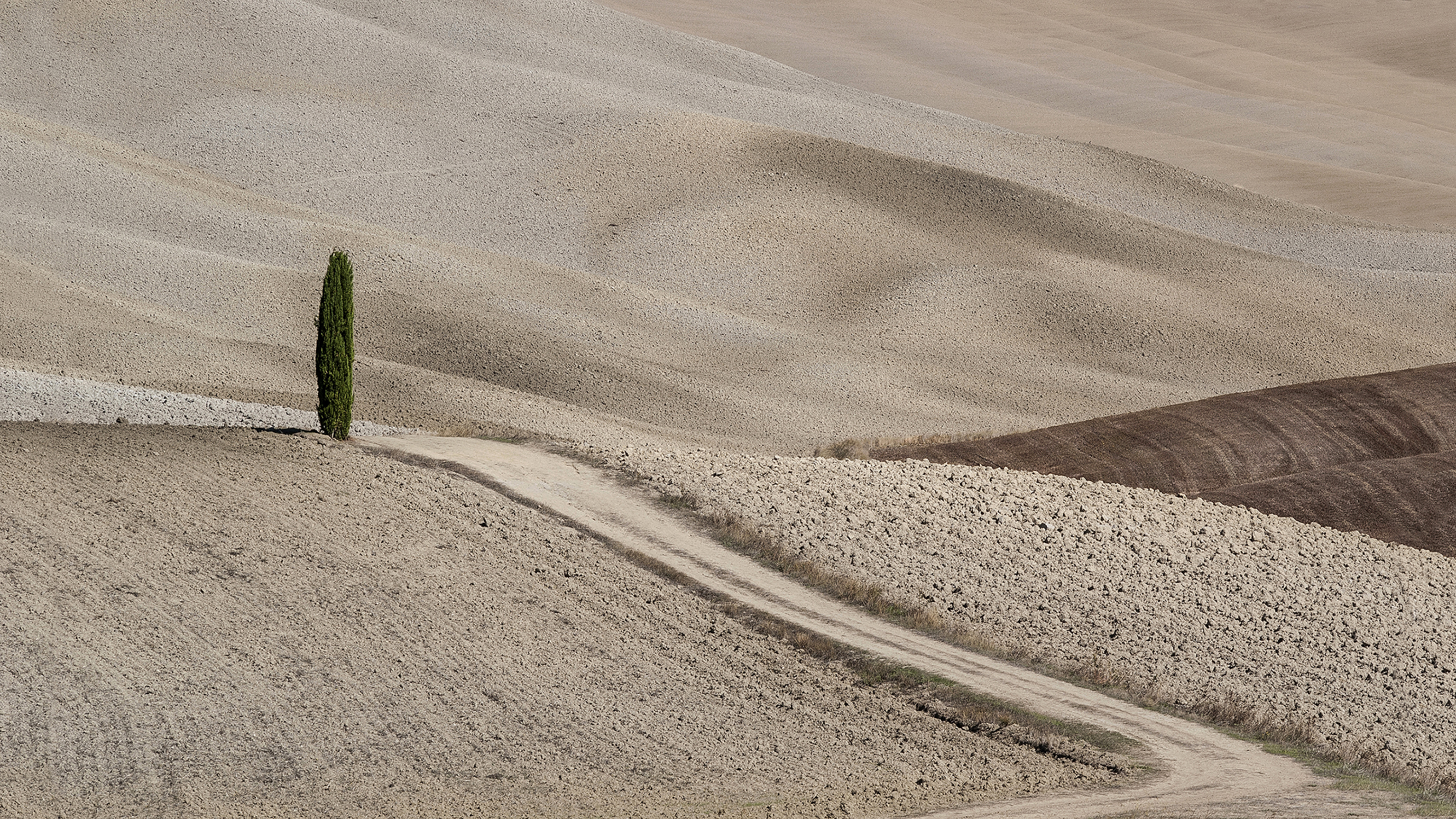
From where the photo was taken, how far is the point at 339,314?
75.5ft

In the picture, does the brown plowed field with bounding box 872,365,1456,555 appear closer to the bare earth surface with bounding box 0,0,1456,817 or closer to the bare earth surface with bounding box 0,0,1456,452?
the bare earth surface with bounding box 0,0,1456,817

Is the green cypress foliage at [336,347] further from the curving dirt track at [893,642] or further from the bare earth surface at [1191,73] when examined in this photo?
the bare earth surface at [1191,73]

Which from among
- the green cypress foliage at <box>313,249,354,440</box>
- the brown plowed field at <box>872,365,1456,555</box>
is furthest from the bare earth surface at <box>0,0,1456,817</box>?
the brown plowed field at <box>872,365,1456,555</box>

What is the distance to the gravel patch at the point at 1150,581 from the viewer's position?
59.0ft

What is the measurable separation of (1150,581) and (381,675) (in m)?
11.1

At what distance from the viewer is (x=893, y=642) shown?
18.3 meters

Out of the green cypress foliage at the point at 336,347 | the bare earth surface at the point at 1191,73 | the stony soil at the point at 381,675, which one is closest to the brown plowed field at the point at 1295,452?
the green cypress foliage at the point at 336,347

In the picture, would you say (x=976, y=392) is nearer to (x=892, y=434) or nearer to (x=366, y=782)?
(x=892, y=434)

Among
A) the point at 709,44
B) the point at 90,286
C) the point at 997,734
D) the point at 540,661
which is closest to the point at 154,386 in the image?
the point at 90,286

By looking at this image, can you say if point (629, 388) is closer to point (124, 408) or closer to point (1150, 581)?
point (124, 408)

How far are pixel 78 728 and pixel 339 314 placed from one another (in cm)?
956

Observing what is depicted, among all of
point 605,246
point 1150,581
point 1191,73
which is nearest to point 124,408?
point 1150,581

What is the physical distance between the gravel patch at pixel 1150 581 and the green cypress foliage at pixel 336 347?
4510mm

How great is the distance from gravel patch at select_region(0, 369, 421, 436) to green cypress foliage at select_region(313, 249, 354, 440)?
59.3 inches
